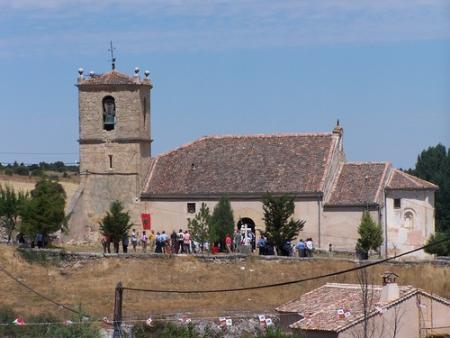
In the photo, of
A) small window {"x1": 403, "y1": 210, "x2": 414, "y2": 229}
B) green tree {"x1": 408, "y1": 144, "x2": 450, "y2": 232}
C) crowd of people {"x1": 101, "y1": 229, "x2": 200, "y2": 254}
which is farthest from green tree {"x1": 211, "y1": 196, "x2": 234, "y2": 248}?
green tree {"x1": 408, "y1": 144, "x2": 450, "y2": 232}

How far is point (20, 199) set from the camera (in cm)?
6275

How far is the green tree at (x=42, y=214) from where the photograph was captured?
195ft

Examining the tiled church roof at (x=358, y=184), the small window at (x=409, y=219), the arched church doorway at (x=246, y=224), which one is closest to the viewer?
the tiled church roof at (x=358, y=184)

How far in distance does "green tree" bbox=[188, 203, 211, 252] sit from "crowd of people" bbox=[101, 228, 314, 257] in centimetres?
17

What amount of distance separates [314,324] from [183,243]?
1679cm

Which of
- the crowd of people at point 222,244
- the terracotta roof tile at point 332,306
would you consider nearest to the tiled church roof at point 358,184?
the crowd of people at point 222,244

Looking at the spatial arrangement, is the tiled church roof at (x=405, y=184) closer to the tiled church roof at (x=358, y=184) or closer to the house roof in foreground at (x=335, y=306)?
the tiled church roof at (x=358, y=184)

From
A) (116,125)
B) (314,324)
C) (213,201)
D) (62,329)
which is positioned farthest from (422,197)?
(62,329)

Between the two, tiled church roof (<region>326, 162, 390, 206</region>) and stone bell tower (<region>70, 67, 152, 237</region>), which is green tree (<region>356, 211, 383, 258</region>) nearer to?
tiled church roof (<region>326, 162, 390, 206</region>)

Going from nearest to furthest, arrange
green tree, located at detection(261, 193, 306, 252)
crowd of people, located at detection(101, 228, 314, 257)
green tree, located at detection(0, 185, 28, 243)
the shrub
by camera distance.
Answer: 1. the shrub
2. crowd of people, located at detection(101, 228, 314, 257)
3. green tree, located at detection(261, 193, 306, 252)
4. green tree, located at detection(0, 185, 28, 243)

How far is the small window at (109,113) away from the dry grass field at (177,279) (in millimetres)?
10949

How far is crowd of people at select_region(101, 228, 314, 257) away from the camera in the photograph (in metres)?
58.9

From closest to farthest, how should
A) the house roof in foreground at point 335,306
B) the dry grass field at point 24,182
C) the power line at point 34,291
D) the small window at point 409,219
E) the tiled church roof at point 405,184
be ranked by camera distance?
1. the house roof in foreground at point 335,306
2. the power line at point 34,291
3. the tiled church roof at point 405,184
4. the small window at point 409,219
5. the dry grass field at point 24,182

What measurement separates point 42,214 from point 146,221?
24.5ft
